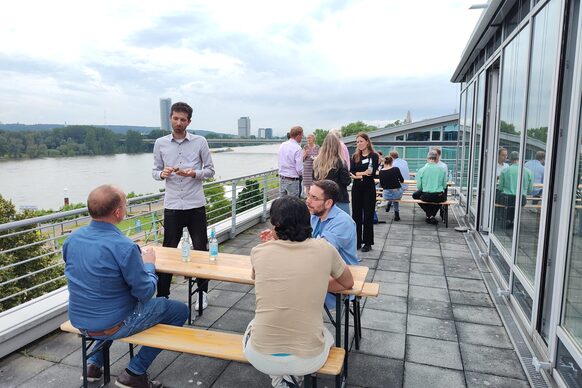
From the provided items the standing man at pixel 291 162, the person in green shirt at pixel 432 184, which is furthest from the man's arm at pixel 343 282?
the person in green shirt at pixel 432 184

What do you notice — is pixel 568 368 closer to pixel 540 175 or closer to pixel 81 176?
pixel 540 175

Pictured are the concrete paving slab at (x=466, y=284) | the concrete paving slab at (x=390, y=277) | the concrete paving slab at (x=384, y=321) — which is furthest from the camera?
the concrete paving slab at (x=390, y=277)

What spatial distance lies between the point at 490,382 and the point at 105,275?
2355 millimetres

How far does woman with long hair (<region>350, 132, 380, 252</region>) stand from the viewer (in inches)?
200

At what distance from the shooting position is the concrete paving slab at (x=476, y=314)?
3.27 m

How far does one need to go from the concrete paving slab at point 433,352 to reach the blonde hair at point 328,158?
6.89ft

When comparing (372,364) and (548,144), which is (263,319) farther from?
(548,144)

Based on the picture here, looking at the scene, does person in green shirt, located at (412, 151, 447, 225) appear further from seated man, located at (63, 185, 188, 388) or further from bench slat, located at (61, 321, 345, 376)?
seated man, located at (63, 185, 188, 388)

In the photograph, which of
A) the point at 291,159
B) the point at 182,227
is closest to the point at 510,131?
the point at 291,159

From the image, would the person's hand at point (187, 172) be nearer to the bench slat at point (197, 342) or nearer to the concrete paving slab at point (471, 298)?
the bench slat at point (197, 342)

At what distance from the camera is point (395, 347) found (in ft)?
9.30

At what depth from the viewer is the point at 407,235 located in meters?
6.37

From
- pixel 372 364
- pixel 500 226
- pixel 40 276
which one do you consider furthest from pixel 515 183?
pixel 40 276

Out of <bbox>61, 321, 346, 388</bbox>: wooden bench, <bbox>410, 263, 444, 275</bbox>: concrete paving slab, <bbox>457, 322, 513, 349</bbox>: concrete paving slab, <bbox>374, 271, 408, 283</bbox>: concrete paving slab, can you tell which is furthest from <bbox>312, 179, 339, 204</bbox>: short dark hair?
<bbox>410, 263, 444, 275</bbox>: concrete paving slab
